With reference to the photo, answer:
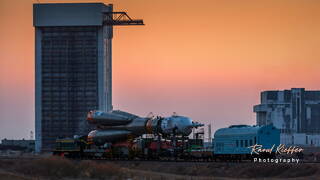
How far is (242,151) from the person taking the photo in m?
107

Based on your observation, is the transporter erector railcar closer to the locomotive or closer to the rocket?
the locomotive

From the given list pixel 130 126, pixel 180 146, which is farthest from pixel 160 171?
pixel 130 126

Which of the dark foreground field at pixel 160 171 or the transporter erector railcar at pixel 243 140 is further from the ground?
the transporter erector railcar at pixel 243 140

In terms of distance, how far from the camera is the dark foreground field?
90688 mm

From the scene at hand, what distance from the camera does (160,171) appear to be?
10462 cm

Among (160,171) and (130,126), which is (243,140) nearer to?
(160,171)

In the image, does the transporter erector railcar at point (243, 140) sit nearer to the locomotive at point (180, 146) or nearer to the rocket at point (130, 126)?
the locomotive at point (180, 146)

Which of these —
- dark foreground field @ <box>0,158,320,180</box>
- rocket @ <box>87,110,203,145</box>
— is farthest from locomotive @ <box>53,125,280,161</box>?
dark foreground field @ <box>0,158,320,180</box>

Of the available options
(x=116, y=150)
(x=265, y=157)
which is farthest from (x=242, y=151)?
(x=116, y=150)

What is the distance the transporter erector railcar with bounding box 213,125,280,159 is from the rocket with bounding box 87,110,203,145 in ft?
31.9

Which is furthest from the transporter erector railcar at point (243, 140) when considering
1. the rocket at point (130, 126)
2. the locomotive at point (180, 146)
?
the rocket at point (130, 126)

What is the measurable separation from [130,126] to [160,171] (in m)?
25.0

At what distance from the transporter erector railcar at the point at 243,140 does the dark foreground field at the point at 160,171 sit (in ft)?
20.5

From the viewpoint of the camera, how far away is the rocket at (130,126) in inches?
4759
